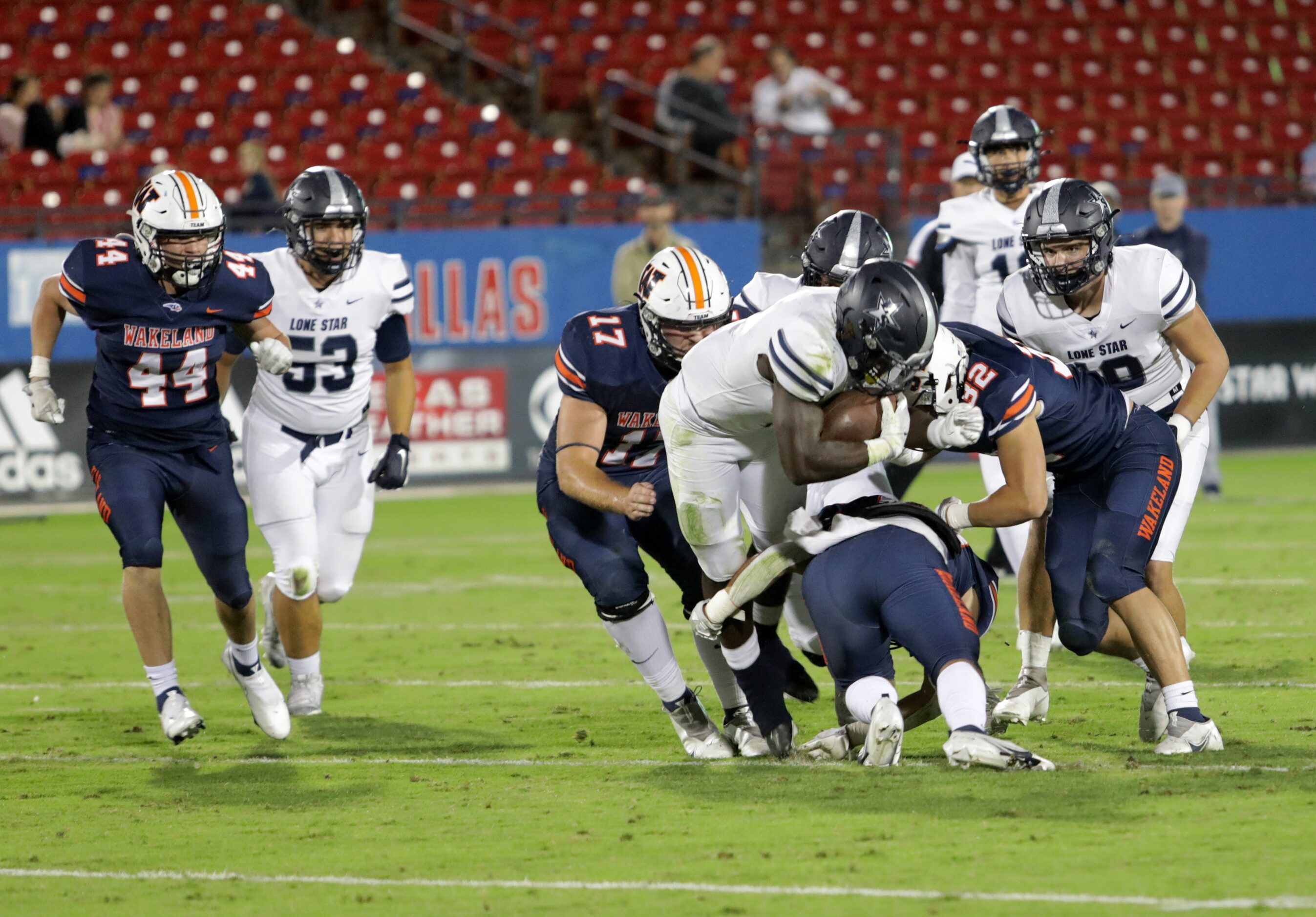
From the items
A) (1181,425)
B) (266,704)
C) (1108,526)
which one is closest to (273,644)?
(266,704)

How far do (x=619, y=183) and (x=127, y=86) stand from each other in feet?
15.0

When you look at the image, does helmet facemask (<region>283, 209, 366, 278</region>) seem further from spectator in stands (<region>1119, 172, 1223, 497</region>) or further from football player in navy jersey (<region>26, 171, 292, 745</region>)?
spectator in stands (<region>1119, 172, 1223, 497</region>)

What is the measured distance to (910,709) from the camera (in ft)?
16.9

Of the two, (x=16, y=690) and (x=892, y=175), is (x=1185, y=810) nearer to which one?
(x=16, y=690)

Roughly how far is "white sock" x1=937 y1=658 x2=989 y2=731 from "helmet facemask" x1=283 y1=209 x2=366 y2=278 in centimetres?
294

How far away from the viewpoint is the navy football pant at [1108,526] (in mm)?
5012

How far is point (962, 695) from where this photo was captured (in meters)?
4.61

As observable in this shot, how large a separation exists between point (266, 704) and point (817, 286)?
91.9 inches

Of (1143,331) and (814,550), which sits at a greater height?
(1143,331)

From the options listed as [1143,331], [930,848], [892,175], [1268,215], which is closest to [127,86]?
[892,175]

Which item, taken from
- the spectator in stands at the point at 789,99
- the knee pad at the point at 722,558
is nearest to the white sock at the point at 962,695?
the knee pad at the point at 722,558

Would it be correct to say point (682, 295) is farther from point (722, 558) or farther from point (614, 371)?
point (722, 558)

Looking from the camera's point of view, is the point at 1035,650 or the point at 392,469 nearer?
the point at 1035,650

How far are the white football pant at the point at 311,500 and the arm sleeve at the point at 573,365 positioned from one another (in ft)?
4.81
